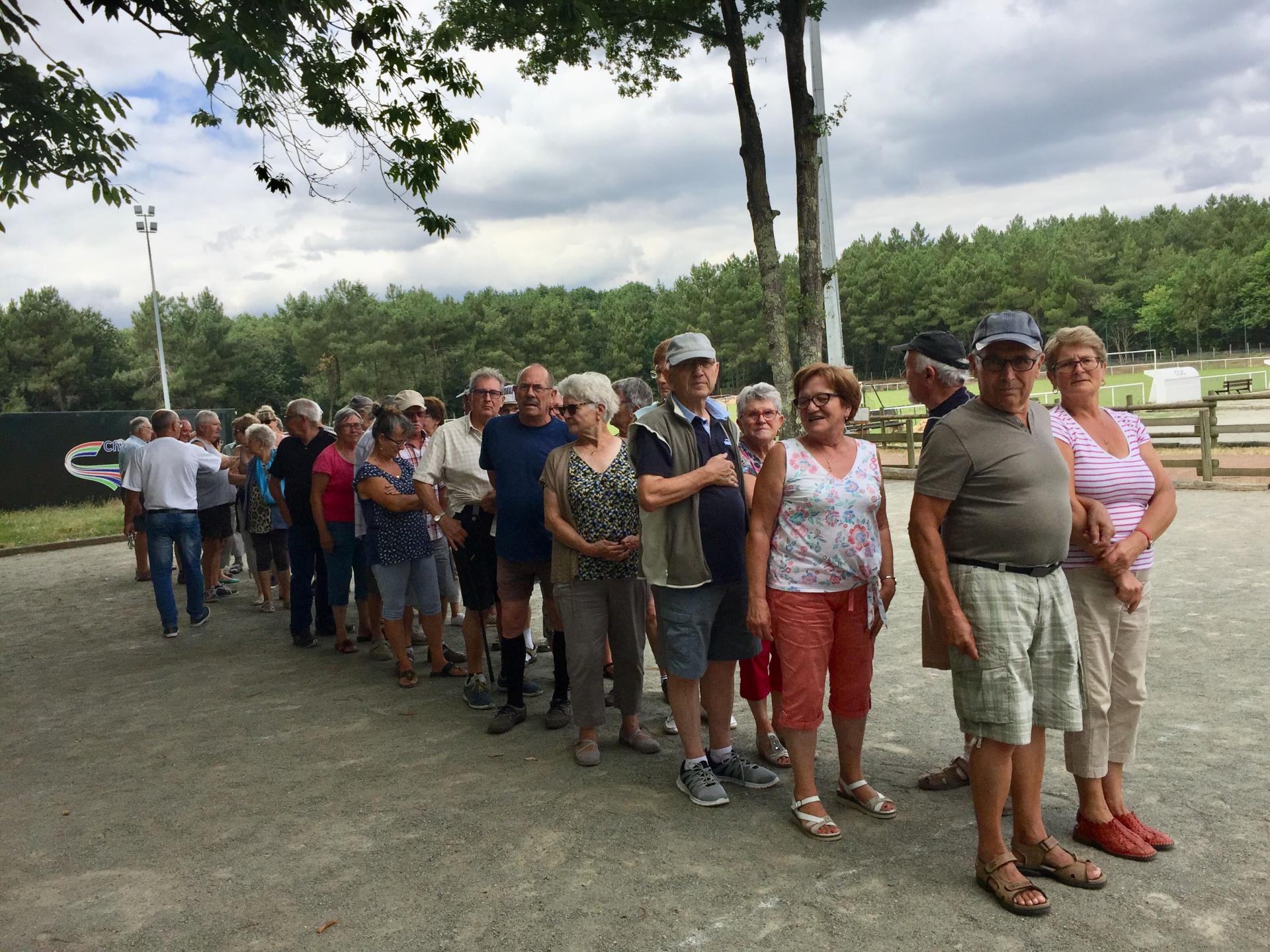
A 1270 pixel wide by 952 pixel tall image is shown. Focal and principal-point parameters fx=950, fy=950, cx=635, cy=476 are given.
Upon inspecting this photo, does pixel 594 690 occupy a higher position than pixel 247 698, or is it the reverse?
pixel 594 690

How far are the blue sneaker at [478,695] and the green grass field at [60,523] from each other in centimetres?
1370

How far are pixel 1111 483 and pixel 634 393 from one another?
10.5 feet

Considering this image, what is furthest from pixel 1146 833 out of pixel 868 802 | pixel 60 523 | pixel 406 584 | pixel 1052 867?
pixel 60 523

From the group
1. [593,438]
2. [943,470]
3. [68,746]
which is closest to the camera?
[943,470]

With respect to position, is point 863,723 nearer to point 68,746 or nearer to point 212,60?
point 68,746

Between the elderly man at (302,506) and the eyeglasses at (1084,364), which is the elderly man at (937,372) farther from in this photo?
the elderly man at (302,506)

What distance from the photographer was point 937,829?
3.60m

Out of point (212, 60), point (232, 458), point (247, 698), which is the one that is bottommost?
point (247, 698)

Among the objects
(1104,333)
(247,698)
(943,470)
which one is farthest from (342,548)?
(1104,333)

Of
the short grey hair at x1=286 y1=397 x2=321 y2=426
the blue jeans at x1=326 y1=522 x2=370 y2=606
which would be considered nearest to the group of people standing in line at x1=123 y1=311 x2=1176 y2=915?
the blue jeans at x1=326 y1=522 x2=370 y2=606

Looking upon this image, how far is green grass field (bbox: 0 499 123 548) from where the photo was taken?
16781 mm

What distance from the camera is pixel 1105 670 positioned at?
10.9ft

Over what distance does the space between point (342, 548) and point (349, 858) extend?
376cm

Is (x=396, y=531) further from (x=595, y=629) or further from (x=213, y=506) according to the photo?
(x=213, y=506)
